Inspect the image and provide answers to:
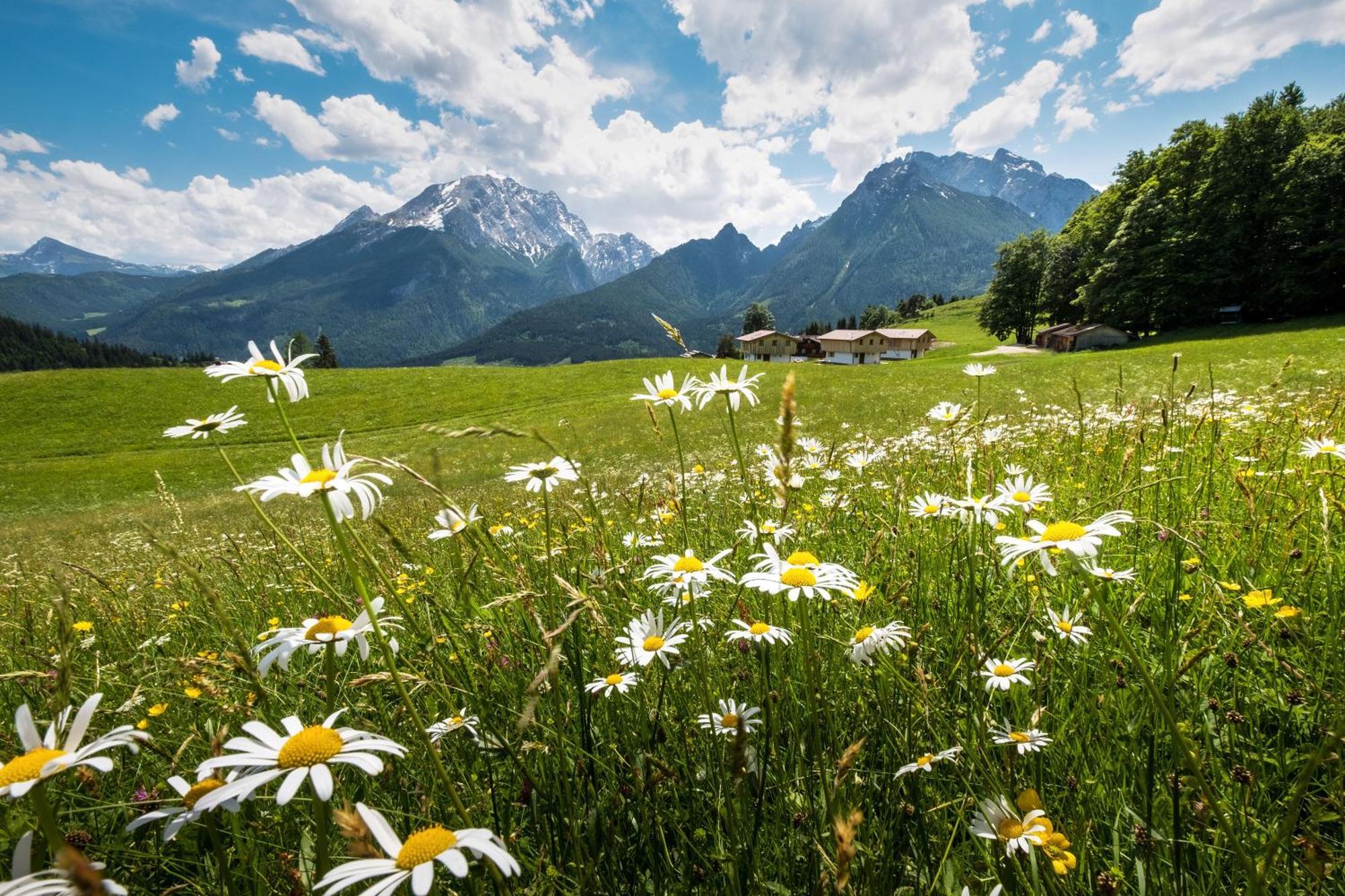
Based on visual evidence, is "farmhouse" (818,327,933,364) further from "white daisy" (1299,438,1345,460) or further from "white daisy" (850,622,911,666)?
"white daisy" (850,622,911,666)

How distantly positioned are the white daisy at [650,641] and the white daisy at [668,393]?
0.86 meters

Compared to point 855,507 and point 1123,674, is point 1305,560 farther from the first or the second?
point 855,507

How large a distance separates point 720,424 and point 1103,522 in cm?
2088

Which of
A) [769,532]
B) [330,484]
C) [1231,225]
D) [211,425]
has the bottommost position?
[769,532]

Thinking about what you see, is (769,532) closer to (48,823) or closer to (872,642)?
(872,642)

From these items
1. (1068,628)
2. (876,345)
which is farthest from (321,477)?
(876,345)

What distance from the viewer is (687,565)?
2334 millimetres

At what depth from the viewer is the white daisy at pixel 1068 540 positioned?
57.3 inches

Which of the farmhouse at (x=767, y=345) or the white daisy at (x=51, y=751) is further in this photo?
the farmhouse at (x=767, y=345)

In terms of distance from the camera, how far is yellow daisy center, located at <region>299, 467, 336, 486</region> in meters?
1.51

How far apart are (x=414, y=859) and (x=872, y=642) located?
154 centimetres

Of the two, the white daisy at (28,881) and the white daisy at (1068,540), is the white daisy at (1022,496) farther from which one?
the white daisy at (28,881)

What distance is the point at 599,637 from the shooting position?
326cm

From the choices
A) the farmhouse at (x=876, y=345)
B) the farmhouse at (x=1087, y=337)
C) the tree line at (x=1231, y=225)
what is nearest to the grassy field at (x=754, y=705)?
the tree line at (x=1231, y=225)
